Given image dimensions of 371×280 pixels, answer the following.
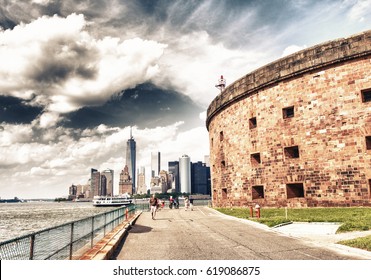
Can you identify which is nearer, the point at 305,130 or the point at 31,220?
the point at 305,130

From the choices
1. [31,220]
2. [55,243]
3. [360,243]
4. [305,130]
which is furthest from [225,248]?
[31,220]

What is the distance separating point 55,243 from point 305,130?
2096 centimetres

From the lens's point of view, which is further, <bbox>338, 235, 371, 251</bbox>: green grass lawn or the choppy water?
the choppy water

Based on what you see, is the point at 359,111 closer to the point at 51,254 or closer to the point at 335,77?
the point at 335,77

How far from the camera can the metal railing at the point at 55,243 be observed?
16.6ft

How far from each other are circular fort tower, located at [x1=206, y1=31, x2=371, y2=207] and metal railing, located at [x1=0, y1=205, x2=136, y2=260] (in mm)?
17707

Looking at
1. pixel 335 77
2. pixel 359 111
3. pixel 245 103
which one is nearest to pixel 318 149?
pixel 359 111

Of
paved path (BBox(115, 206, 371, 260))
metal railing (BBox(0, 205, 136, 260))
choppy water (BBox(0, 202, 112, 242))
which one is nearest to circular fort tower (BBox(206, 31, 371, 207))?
paved path (BBox(115, 206, 371, 260))

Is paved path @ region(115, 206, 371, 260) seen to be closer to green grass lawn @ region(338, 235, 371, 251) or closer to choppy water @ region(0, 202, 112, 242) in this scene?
green grass lawn @ region(338, 235, 371, 251)

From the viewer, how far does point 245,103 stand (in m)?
28.5

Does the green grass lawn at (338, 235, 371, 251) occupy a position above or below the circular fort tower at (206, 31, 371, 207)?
below

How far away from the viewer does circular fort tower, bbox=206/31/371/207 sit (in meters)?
19.9

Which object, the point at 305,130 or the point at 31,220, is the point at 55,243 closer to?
the point at 305,130

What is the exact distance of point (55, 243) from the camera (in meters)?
6.59
